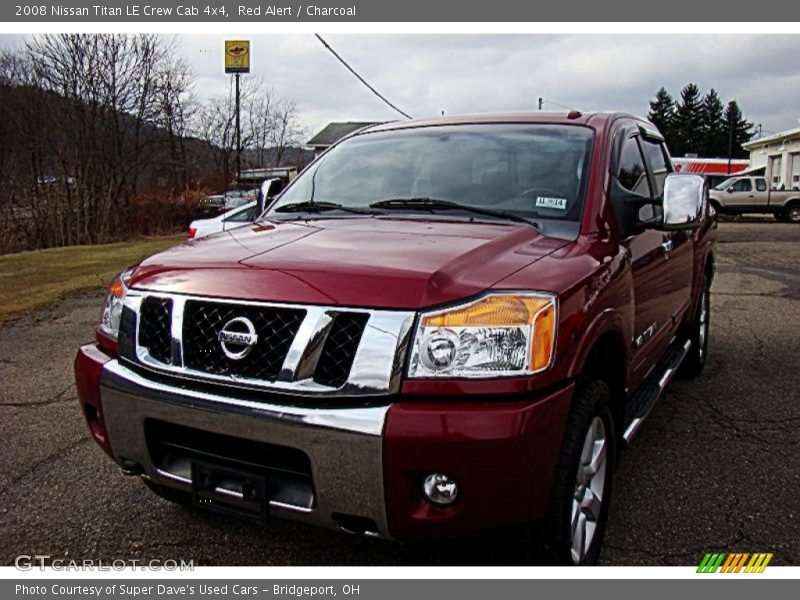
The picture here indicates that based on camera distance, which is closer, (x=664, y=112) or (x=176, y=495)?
(x=176, y=495)

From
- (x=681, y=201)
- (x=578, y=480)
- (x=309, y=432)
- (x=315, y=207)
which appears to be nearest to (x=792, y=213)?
(x=681, y=201)

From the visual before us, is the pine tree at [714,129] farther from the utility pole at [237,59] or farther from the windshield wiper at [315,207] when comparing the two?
the windshield wiper at [315,207]

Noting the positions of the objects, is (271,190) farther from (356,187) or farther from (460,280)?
(460,280)

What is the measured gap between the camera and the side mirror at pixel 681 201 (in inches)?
116

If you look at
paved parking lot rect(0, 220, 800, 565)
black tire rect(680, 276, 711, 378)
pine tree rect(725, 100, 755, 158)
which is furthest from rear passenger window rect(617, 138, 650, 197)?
pine tree rect(725, 100, 755, 158)

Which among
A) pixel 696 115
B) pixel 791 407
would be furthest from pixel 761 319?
pixel 696 115

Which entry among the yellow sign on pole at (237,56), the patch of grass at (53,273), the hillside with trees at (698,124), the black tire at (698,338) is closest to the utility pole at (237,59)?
the yellow sign on pole at (237,56)

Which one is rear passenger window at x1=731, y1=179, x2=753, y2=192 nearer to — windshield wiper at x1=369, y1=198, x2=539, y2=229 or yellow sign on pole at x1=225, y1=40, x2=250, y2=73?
yellow sign on pole at x1=225, y1=40, x2=250, y2=73

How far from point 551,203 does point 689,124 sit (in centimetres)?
8468

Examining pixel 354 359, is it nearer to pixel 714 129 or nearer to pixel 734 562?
pixel 734 562

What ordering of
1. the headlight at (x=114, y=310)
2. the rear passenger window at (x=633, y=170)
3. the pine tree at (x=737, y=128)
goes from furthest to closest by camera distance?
the pine tree at (x=737, y=128), the rear passenger window at (x=633, y=170), the headlight at (x=114, y=310)

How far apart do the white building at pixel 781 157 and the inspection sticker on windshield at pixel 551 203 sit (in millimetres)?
37553

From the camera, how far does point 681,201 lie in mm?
2971
